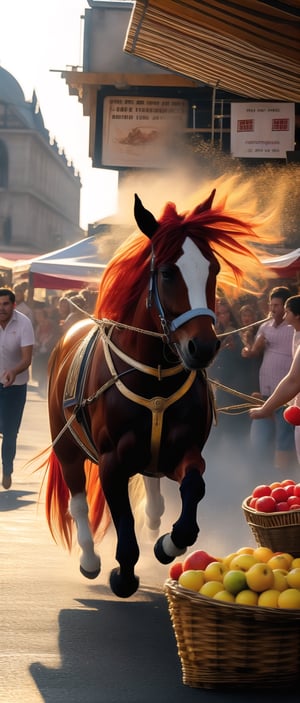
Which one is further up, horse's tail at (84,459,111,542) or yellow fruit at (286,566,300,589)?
yellow fruit at (286,566,300,589)

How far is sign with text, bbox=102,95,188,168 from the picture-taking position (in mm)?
32188

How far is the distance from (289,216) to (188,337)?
1781 centimetres

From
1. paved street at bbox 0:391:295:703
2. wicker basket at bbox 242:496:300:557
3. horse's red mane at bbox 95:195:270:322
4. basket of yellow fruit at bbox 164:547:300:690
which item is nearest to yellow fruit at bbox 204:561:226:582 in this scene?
basket of yellow fruit at bbox 164:547:300:690

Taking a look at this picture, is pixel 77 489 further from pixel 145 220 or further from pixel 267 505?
pixel 145 220

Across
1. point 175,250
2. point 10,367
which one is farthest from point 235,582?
point 10,367

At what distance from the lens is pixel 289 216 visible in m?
23.4

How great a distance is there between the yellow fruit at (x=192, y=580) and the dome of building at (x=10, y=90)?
103 meters

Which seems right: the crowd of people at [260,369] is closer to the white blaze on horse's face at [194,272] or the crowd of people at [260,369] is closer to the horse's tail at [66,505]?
the horse's tail at [66,505]

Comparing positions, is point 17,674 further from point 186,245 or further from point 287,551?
point 186,245

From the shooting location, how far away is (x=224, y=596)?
539 centimetres

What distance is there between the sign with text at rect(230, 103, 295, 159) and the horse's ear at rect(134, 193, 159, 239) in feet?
66.3

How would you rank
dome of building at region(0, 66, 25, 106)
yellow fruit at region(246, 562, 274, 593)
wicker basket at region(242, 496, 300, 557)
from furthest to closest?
dome of building at region(0, 66, 25, 106) → wicker basket at region(242, 496, 300, 557) → yellow fruit at region(246, 562, 274, 593)

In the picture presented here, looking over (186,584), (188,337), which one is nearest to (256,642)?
(186,584)

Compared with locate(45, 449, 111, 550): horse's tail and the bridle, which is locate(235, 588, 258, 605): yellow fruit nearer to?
the bridle
